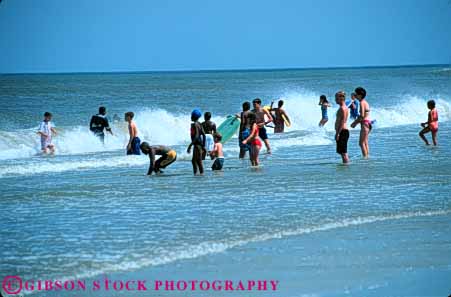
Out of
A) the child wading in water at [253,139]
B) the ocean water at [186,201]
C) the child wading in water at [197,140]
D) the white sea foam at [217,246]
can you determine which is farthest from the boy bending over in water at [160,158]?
the white sea foam at [217,246]

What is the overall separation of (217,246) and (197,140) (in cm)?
570

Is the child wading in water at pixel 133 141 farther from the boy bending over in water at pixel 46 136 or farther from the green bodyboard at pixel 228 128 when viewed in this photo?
the boy bending over in water at pixel 46 136

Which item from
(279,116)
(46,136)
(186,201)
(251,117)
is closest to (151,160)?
(251,117)

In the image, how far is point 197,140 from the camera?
13875 millimetres

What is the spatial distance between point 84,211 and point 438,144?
37.7ft

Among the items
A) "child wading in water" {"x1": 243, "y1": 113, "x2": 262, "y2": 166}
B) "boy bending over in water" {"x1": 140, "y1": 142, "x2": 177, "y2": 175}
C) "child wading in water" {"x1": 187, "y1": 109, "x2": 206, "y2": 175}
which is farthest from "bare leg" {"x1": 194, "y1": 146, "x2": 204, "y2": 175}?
"child wading in water" {"x1": 243, "y1": 113, "x2": 262, "y2": 166}

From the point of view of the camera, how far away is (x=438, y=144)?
770 inches

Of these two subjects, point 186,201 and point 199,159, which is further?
point 199,159

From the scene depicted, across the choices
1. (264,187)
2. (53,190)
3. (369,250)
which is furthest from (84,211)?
(369,250)

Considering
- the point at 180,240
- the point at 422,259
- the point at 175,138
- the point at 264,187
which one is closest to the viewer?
the point at 422,259

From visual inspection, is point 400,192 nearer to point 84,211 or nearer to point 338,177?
point 338,177

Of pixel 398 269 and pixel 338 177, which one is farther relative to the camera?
pixel 338 177

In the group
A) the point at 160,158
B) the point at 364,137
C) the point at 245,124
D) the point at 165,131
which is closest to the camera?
the point at 160,158

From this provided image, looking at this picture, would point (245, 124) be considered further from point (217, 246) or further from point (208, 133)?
point (217, 246)
